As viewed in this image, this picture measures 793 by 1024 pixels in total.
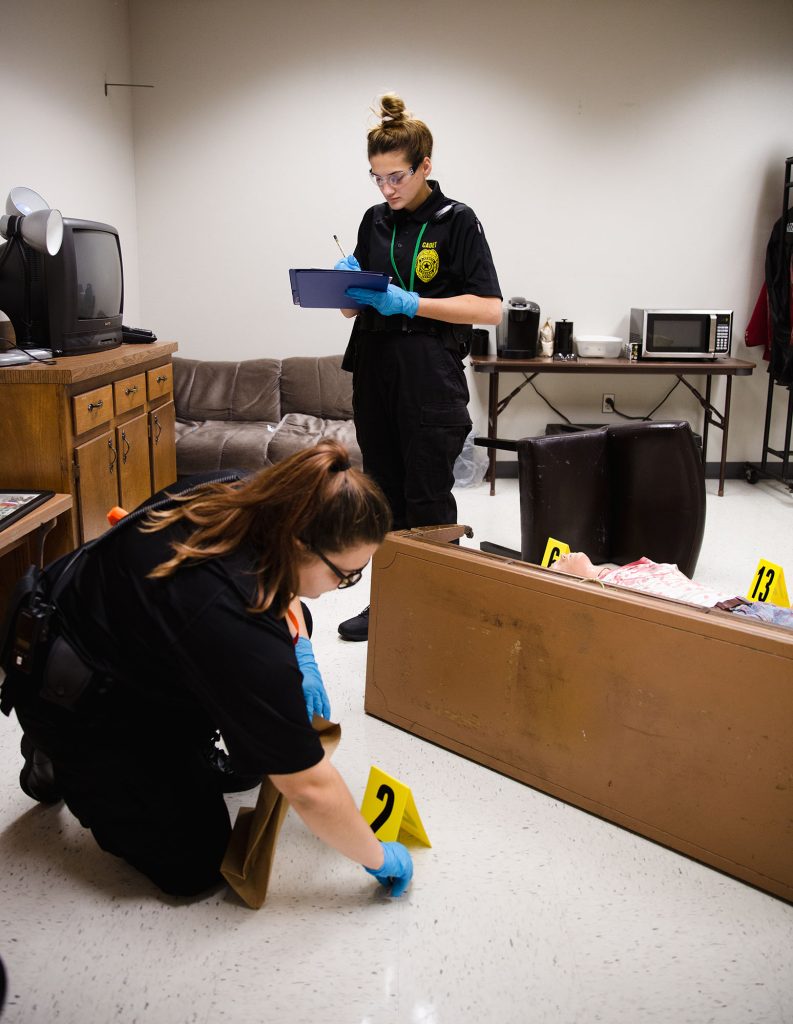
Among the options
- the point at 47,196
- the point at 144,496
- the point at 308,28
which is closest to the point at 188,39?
the point at 308,28

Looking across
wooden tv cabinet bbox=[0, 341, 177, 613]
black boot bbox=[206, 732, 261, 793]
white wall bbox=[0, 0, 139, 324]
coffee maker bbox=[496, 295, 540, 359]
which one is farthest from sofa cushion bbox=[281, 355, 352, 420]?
black boot bbox=[206, 732, 261, 793]

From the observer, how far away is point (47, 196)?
12.4ft

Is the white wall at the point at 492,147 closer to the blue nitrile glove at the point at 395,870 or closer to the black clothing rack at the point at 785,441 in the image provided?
the black clothing rack at the point at 785,441

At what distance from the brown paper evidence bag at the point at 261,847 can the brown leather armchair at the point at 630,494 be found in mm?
1393

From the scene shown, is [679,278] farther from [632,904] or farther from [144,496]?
[632,904]

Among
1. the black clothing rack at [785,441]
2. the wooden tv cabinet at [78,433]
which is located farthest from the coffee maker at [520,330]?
the wooden tv cabinet at [78,433]

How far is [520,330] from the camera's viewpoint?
14.9 ft

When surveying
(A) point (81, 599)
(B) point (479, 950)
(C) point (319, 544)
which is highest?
(C) point (319, 544)

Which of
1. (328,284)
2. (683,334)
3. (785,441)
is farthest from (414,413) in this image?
(785,441)

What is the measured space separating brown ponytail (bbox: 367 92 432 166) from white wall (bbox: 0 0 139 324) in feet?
6.16

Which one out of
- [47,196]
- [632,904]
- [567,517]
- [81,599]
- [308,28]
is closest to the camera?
[81,599]

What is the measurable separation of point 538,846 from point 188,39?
14.6 feet

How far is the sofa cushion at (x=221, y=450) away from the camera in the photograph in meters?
4.20

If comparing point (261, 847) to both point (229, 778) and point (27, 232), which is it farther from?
point (27, 232)
